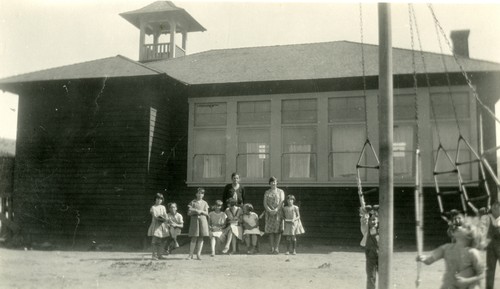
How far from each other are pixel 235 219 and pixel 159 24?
10.7 metres

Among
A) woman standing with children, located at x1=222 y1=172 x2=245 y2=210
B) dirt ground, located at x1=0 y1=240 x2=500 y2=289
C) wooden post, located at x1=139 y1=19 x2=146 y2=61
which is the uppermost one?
wooden post, located at x1=139 y1=19 x2=146 y2=61

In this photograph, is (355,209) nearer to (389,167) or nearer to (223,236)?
(223,236)

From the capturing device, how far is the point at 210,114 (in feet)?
46.7

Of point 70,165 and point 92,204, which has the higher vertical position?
point 70,165

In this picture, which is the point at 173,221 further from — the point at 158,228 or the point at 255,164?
the point at 255,164

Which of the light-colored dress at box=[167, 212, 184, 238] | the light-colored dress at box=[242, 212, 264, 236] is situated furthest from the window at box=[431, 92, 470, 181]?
the light-colored dress at box=[167, 212, 184, 238]

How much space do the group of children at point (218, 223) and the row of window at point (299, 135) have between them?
1.86 m

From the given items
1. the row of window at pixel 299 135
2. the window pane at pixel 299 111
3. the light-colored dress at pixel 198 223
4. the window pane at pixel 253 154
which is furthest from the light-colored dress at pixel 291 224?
the window pane at pixel 299 111

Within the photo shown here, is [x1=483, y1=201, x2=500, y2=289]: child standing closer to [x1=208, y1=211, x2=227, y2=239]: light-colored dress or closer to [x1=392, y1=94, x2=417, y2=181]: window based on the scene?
[x1=392, y1=94, x2=417, y2=181]: window

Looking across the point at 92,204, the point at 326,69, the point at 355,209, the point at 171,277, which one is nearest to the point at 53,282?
the point at 171,277

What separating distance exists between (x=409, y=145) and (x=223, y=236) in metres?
5.17

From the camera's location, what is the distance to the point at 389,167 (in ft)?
19.9

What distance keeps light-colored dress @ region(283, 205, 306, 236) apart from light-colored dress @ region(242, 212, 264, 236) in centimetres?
66

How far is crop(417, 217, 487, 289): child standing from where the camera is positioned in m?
5.43
